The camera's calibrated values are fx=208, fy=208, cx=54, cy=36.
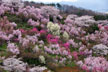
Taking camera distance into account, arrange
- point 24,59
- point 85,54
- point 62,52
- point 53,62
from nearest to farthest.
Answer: point 24,59, point 53,62, point 62,52, point 85,54

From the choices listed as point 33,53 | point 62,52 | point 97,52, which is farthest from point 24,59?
point 97,52

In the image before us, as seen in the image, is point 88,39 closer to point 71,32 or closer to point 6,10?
point 71,32

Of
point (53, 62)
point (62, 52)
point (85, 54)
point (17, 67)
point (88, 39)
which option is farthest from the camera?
point (88, 39)

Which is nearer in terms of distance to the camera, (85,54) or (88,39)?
(85,54)

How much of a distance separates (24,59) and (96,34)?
10938 mm

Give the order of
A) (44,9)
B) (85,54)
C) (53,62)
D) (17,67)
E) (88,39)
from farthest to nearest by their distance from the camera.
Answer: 1. (44,9)
2. (88,39)
3. (85,54)
4. (53,62)
5. (17,67)

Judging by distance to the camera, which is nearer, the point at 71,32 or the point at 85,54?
the point at 85,54

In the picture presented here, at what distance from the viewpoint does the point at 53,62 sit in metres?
11.0

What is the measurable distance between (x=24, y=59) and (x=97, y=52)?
249 inches

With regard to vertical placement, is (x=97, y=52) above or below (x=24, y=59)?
below

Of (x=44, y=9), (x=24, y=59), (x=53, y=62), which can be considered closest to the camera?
(x=24, y=59)

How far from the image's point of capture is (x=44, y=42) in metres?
14.4

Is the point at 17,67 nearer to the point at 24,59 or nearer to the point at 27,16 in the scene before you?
the point at 24,59

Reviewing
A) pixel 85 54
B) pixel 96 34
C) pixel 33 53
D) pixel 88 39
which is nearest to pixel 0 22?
pixel 33 53
